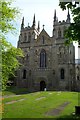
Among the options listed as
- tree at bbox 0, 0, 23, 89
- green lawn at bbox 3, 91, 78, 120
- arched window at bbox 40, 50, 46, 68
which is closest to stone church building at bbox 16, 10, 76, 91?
arched window at bbox 40, 50, 46, 68

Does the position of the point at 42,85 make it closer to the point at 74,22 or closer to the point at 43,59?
the point at 43,59

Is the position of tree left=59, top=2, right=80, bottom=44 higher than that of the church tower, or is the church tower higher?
the church tower

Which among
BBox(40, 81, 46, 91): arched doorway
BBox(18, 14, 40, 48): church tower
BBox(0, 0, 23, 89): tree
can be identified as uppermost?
BBox(18, 14, 40, 48): church tower

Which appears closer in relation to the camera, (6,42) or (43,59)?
(6,42)

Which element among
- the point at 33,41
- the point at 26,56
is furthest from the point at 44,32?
the point at 26,56

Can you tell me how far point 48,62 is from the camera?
187 feet

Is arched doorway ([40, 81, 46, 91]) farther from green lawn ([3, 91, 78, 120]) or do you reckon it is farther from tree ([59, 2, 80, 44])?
tree ([59, 2, 80, 44])

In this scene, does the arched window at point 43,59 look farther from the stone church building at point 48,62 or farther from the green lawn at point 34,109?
the green lawn at point 34,109

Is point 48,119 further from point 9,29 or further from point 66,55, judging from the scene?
point 66,55

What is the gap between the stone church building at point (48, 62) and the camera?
54.2m

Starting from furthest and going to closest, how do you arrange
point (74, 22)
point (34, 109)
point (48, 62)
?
1. point (48, 62)
2. point (34, 109)
3. point (74, 22)

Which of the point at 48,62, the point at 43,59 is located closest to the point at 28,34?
the point at 43,59

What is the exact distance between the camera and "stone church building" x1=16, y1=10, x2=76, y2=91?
178ft

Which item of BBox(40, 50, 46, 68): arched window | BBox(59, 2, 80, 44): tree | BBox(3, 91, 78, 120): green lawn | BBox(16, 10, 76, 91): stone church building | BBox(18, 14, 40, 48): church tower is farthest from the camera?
BBox(18, 14, 40, 48): church tower
